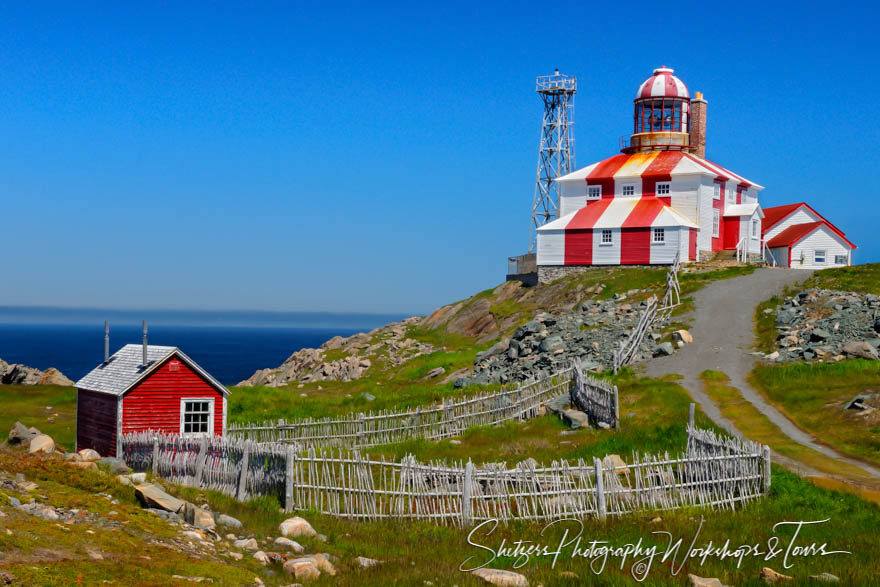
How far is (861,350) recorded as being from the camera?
32.0 metres

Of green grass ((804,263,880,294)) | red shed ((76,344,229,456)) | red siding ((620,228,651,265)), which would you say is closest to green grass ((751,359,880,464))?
green grass ((804,263,880,294))

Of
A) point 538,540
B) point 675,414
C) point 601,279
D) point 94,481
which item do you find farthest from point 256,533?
point 601,279

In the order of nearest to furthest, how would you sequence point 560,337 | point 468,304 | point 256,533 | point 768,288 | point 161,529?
1. point 161,529
2. point 256,533
3. point 560,337
4. point 768,288
5. point 468,304

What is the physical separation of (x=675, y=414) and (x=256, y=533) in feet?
49.6

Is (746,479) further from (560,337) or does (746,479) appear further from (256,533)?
(560,337)

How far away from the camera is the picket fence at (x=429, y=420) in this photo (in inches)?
1096

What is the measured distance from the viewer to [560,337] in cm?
4062

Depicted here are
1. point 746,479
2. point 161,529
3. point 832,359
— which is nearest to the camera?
point 161,529

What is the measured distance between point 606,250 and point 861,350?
2599 centimetres

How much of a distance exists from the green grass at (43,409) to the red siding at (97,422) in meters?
1.98

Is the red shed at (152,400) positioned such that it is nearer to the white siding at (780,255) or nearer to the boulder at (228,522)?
the boulder at (228,522)

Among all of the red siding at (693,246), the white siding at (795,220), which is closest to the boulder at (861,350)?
the red siding at (693,246)

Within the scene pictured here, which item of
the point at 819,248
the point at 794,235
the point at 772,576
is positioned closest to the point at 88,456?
the point at 772,576

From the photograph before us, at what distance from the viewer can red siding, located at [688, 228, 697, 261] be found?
2181 inches
